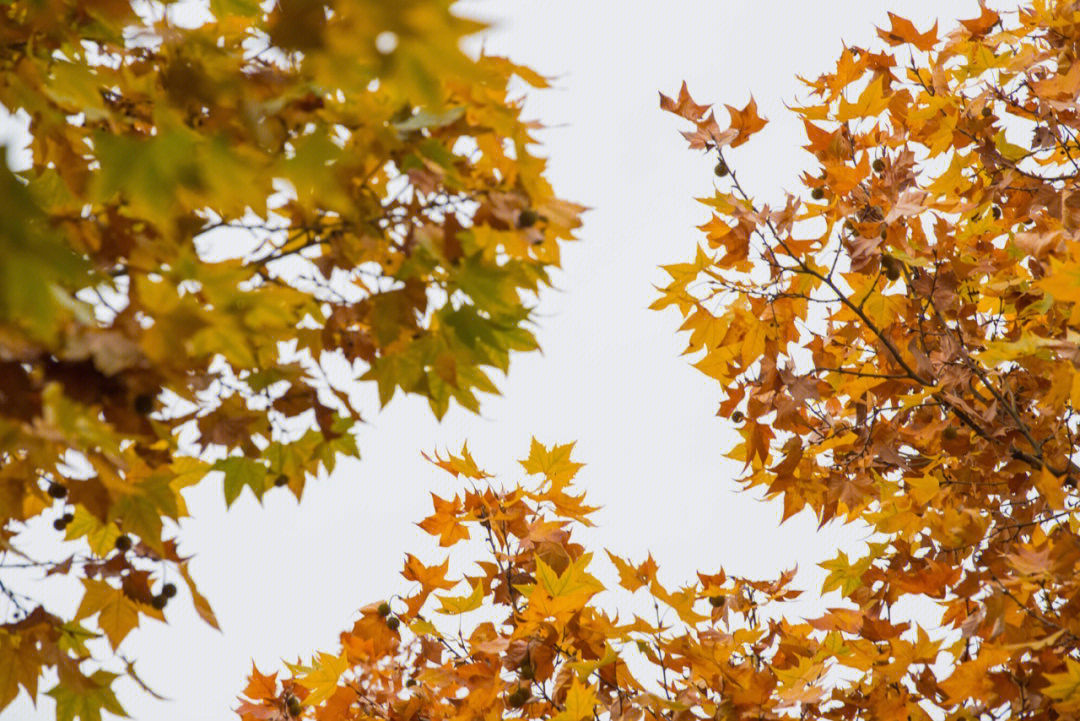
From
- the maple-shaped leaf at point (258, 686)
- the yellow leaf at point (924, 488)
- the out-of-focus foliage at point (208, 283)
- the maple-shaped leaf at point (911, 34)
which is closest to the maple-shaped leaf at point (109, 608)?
the out-of-focus foliage at point (208, 283)

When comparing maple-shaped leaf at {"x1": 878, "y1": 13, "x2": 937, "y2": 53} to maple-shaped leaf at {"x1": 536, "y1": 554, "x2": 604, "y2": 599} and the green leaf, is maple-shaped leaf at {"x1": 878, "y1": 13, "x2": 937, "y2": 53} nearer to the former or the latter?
maple-shaped leaf at {"x1": 536, "y1": 554, "x2": 604, "y2": 599}

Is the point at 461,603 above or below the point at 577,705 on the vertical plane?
above

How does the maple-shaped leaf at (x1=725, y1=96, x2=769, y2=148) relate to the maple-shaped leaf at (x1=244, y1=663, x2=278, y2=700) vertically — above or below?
above

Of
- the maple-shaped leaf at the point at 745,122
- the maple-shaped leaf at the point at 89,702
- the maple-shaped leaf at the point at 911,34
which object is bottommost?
the maple-shaped leaf at the point at 89,702

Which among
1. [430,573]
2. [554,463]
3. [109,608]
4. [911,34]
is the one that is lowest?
[109,608]

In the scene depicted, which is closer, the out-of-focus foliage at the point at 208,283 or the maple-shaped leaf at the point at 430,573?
the out-of-focus foliage at the point at 208,283

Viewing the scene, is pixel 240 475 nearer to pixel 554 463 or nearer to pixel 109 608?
→ pixel 109 608

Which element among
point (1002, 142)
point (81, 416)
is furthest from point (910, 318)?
point (81, 416)

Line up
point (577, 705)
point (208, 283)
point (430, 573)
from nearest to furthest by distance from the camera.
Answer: point (208, 283) < point (577, 705) < point (430, 573)

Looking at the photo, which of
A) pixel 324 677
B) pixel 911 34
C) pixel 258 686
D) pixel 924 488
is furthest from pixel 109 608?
pixel 911 34

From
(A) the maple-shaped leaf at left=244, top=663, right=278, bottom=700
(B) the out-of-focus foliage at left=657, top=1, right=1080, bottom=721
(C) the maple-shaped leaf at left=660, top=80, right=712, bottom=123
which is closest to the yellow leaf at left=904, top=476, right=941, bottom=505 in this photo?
(B) the out-of-focus foliage at left=657, top=1, right=1080, bottom=721

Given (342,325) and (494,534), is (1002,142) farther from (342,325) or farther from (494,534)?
(342,325)

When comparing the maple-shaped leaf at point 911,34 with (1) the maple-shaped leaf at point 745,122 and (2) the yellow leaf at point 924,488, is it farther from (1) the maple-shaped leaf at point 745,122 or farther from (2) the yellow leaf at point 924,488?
(2) the yellow leaf at point 924,488

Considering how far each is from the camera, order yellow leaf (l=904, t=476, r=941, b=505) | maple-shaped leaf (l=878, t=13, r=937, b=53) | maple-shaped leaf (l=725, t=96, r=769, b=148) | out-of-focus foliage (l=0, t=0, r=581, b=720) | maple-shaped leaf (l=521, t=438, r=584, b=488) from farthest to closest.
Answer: maple-shaped leaf (l=878, t=13, r=937, b=53) < maple-shaped leaf (l=521, t=438, r=584, b=488) < maple-shaped leaf (l=725, t=96, r=769, b=148) < yellow leaf (l=904, t=476, r=941, b=505) < out-of-focus foliage (l=0, t=0, r=581, b=720)
